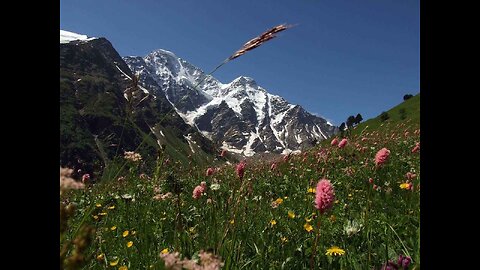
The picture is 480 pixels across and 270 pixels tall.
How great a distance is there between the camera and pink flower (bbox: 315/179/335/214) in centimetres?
191

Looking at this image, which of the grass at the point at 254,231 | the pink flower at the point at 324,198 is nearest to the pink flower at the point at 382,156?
the grass at the point at 254,231

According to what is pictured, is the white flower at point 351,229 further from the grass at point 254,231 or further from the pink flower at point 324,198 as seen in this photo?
the pink flower at point 324,198

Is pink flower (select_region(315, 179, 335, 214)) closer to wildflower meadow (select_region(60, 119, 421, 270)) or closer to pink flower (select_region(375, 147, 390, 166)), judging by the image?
wildflower meadow (select_region(60, 119, 421, 270))

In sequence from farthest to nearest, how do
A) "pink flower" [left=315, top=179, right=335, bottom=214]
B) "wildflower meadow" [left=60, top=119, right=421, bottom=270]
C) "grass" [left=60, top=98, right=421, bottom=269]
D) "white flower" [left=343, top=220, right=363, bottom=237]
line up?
1. "white flower" [left=343, top=220, right=363, bottom=237]
2. "grass" [left=60, top=98, right=421, bottom=269]
3. "pink flower" [left=315, top=179, right=335, bottom=214]
4. "wildflower meadow" [left=60, top=119, right=421, bottom=270]

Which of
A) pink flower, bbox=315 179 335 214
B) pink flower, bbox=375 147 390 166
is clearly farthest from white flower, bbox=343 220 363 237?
pink flower, bbox=315 179 335 214

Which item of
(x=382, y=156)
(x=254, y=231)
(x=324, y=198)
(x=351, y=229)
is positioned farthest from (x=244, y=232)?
(x=324, y=198)

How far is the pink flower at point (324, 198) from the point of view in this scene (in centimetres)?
191

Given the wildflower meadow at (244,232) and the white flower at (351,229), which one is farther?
the white flower at (351,229)

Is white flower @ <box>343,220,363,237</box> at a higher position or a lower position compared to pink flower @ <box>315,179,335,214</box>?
lower
